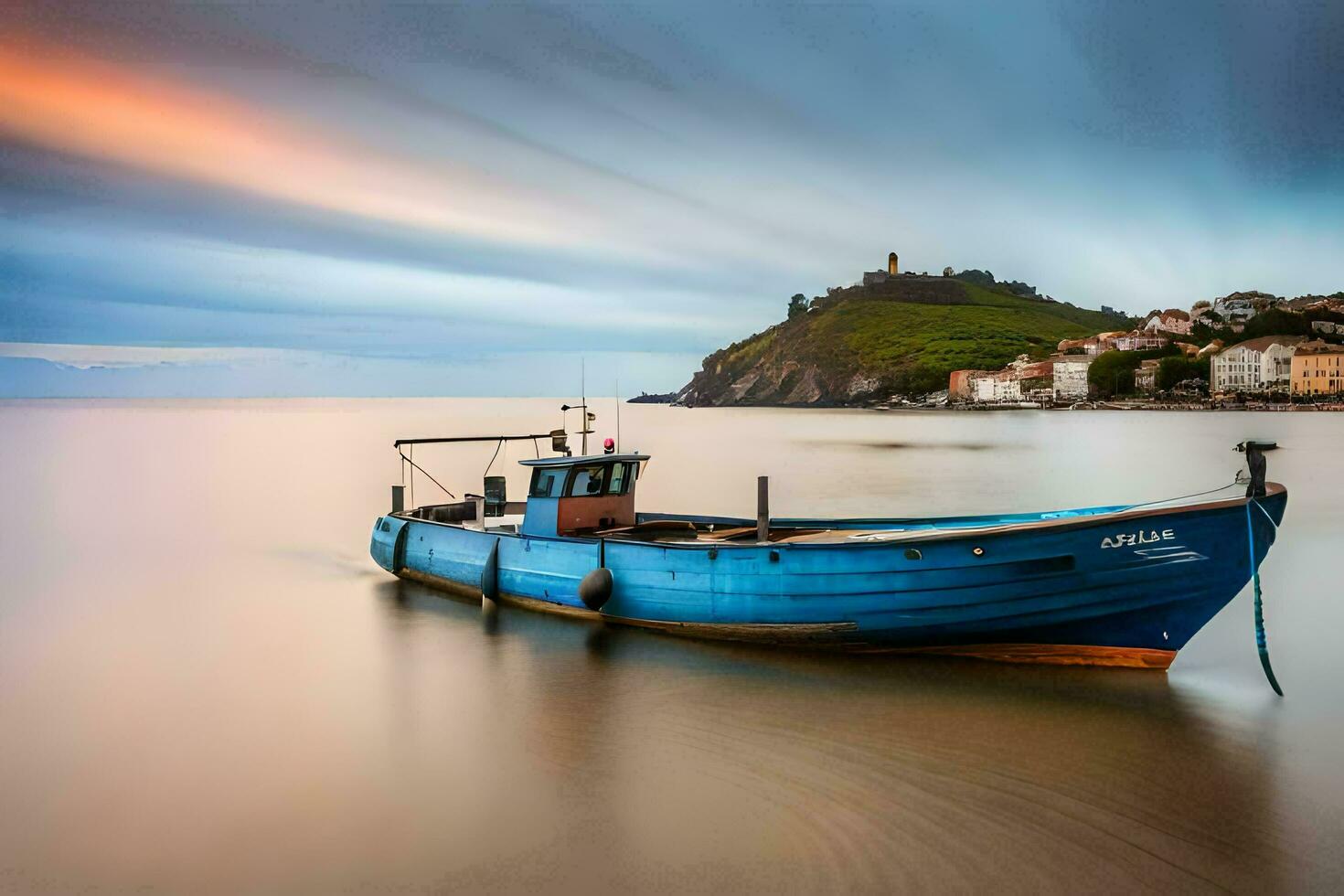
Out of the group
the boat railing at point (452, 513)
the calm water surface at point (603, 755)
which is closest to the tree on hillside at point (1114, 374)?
the calm water surface at point (603, 755)

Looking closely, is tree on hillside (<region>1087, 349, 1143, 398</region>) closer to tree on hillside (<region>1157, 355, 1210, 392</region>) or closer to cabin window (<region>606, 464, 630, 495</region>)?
tree on hillside (<region>1157, 355, 1210, 392</region>)

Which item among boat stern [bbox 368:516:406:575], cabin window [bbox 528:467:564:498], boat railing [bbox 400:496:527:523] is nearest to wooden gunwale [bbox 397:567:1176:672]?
cabin window [bbox 528:467:564:498]

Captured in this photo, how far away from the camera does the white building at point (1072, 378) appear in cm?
16562

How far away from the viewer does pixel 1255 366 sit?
146625 millimetres

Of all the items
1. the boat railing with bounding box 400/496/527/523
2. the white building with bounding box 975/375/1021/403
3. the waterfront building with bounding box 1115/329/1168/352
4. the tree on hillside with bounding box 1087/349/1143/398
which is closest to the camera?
the boat railing with bounding box 400/496/527/523

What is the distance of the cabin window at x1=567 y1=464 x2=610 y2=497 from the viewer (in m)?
18.2

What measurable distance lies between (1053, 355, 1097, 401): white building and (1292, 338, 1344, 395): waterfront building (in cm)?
3076

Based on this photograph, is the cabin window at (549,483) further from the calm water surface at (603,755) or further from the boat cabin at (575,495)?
the calm water surface at (603,755)

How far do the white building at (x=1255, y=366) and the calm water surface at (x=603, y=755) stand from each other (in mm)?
140780

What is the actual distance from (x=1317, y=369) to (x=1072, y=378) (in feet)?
119

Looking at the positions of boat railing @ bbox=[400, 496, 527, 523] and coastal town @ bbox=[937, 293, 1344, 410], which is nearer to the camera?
boat railing @ bbox=[400, 496, 527, 523]

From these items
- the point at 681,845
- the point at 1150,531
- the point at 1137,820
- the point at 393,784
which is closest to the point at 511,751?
the point at 393,784

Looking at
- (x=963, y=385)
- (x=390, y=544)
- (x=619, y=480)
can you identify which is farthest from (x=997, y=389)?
(x=619, y=480)

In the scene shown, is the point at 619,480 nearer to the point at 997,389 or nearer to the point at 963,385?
the point at 997,389
